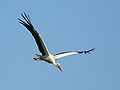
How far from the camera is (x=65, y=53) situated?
83.8ft

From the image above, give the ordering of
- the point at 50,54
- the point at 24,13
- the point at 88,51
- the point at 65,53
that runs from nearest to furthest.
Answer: the point at 24,13 < the point at 50,54 < the point at 65,53 < the point at 88,51

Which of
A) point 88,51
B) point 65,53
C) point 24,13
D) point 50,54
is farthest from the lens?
point 88,51

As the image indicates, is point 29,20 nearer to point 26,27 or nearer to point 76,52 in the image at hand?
point 26,27

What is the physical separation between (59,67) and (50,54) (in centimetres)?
132

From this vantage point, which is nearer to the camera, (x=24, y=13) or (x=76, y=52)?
(x=24, y=13)

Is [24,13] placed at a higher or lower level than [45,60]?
higher

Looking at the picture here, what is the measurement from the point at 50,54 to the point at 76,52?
3241 millimetres

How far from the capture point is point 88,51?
27922 mm

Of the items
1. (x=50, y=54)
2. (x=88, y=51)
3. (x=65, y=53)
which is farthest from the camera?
(x=88, y=51)

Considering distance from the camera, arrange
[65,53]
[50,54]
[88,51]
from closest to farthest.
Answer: [50,54] → [65,53] → [88,51]

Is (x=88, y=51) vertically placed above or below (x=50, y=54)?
above

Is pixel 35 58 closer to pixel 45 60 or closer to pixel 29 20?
pixel 45 60

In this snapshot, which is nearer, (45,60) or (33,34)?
(33,34)

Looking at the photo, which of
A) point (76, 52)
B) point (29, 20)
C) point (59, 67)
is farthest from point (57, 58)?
point (29, 20)
